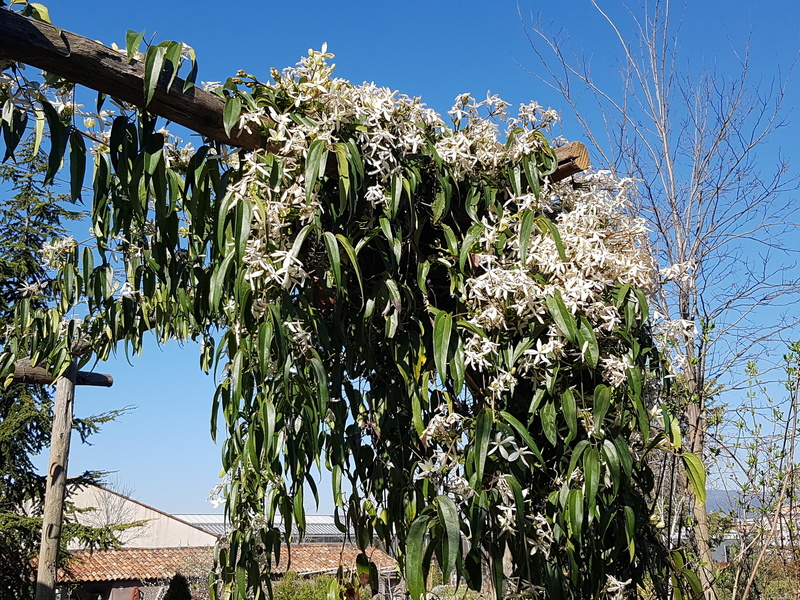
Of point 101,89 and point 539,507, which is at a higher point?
point 101,89

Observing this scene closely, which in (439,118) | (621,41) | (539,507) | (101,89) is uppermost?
(621,41)

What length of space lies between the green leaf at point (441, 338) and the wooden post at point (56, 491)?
13.6ft

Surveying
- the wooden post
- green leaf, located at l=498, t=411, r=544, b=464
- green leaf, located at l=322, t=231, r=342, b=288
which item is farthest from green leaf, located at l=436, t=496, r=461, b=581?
the wooden post

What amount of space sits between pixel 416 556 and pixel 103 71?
1.01 m

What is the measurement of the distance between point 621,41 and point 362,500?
2.97 m

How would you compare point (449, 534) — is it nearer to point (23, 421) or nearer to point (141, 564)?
point (23, 421)

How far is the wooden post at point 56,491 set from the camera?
4977mm

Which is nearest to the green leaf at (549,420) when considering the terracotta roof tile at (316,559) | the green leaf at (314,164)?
the green leaf at (314,164)

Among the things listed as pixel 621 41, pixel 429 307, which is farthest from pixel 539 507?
pixel 621 41

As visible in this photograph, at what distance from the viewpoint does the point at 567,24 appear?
3.98m

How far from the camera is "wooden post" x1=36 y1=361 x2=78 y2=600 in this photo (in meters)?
4.98

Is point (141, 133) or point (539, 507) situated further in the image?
point (539, 507)

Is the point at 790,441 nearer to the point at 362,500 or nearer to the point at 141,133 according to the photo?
the point at 362,500

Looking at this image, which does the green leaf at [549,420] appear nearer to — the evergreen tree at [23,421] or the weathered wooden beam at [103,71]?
the weathered wooden beam at [103,71]
